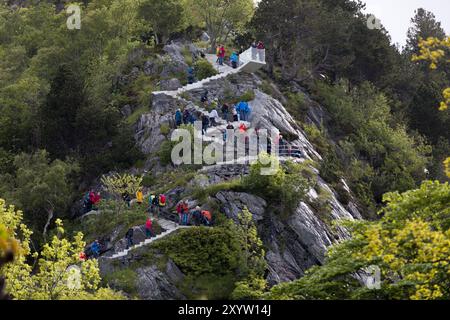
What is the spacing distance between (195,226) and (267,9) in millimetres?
29337

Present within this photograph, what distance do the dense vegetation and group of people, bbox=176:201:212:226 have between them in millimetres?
731

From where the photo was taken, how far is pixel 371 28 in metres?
73.2

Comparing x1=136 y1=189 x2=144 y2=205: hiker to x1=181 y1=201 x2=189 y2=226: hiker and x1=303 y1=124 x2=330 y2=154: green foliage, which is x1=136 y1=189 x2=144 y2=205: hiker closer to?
x1=181 y1=201 x2=189 y2=226: hiker

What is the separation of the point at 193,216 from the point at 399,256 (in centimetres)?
2008

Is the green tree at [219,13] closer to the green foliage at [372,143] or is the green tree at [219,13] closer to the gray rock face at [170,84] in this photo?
the green foliage at [372,143]

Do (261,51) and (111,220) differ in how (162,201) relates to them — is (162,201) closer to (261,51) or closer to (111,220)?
(111,220)

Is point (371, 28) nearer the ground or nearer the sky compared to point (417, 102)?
nearer the sky

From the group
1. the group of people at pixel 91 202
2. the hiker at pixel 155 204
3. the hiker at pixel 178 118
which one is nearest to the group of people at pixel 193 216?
the hiker at pixel 155 204

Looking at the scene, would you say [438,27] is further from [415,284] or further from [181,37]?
[415,284]

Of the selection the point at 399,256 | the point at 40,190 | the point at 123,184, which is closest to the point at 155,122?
the point at 123,184

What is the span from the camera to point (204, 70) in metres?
64.2

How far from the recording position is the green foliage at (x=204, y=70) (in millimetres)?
63938
